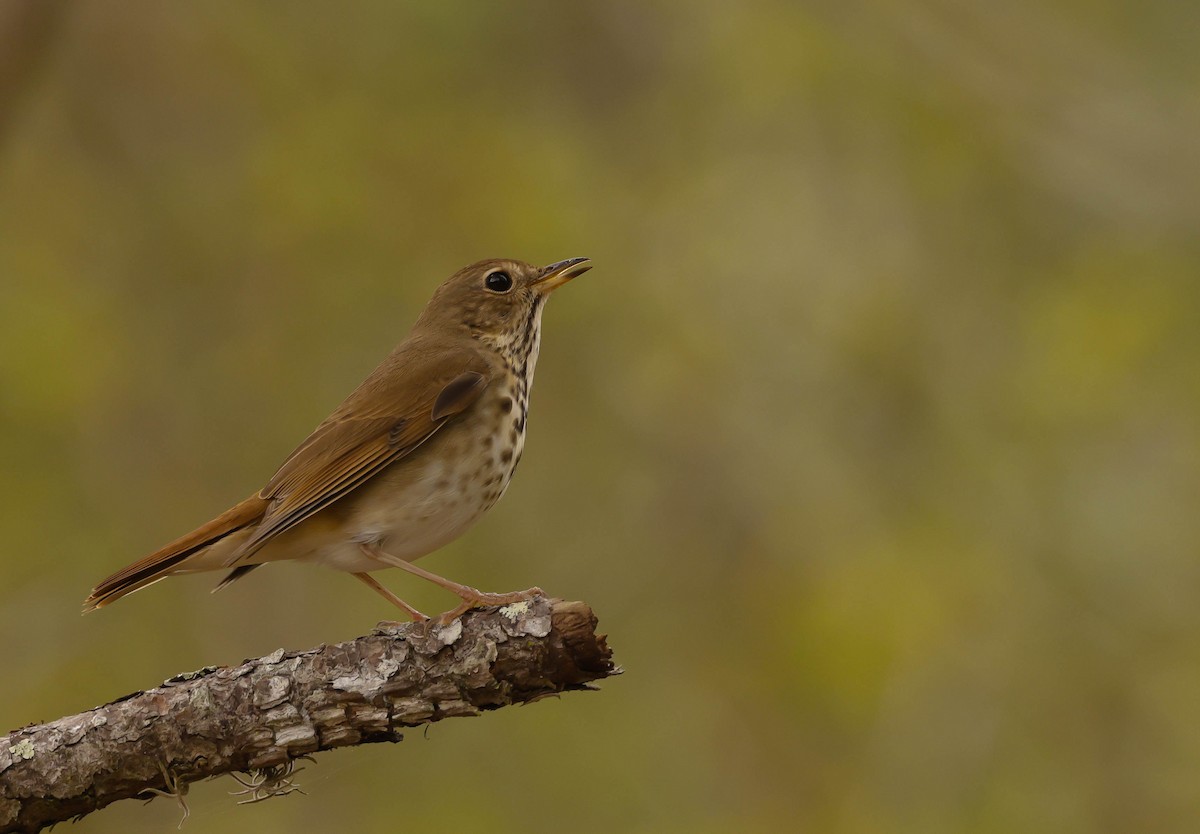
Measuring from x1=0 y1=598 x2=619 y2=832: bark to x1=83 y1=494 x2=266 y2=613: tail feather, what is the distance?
0.61m

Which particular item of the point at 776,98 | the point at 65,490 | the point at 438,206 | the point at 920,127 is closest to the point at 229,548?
the point at 65,490

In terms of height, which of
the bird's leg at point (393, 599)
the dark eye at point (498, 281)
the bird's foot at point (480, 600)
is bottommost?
the bird's leg at point (393, 599)

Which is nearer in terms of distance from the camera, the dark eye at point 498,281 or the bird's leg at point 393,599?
the bird's leg at point 393,599

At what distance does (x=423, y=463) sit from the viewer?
4477 mm

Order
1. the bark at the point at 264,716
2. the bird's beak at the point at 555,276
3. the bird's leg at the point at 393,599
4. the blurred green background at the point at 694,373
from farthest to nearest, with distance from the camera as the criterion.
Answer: the blurred green background at the point at 694,373
the bird's beak at the point at 555,276
the bird's leg at the point at 393,599
the bark at the point at 264,716

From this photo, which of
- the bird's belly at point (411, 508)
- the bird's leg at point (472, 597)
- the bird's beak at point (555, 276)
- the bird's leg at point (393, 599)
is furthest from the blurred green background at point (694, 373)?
the bird's leg at point (472, 597)

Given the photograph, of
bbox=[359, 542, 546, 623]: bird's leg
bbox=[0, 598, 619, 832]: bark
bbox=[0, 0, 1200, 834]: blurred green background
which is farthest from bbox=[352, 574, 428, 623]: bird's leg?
bbox=[0, 0, 1200, 834]: blurred green background

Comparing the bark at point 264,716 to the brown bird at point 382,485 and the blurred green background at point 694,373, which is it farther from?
the blurred green background at point 694,373

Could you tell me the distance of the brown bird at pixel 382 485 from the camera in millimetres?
4227

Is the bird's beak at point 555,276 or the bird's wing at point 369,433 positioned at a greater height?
the bird's beak at point 555,276

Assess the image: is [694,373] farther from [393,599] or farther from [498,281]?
[393,599]

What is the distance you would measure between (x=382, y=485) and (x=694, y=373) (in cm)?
297

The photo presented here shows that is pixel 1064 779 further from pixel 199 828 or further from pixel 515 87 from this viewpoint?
pixel 515 87

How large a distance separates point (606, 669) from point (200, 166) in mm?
5508
